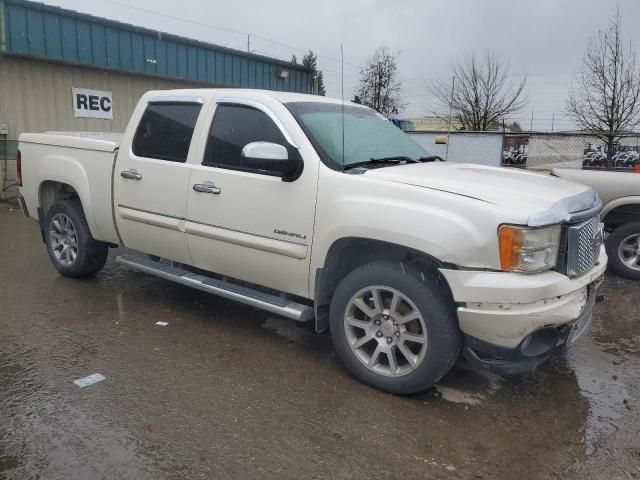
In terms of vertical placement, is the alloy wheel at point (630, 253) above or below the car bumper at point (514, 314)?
below

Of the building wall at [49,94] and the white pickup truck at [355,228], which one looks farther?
the building wall at [49,94]

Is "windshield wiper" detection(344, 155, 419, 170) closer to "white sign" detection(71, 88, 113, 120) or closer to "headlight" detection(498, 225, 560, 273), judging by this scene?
"headlight" detection(498, 225, 560, 273)

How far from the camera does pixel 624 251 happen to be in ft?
21.2

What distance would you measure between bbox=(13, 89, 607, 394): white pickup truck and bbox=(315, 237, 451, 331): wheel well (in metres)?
0.01

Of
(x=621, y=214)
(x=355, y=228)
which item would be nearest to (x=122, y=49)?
(x=621, y=214)

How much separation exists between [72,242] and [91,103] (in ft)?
23.9

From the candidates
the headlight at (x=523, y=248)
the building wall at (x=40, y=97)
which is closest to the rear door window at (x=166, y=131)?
the headlight at (x=523, y=248)

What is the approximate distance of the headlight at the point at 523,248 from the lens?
2.96m

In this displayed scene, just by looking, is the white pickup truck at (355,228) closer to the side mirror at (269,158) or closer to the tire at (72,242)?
the side mirror at (269,158)

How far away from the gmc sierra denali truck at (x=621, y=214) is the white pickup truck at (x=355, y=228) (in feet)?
9.87

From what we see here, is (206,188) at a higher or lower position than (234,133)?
lower

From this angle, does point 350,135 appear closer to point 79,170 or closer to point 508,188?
point 508,188

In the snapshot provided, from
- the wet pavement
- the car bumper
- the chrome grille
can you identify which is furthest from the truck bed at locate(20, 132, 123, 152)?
the chrome grille

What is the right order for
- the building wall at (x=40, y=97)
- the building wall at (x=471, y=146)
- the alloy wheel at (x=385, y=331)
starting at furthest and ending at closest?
the building wall at (x=471, y=146)
the building wall at (x=40, y=97)
the alloy wheel at (x=385, y=331)
